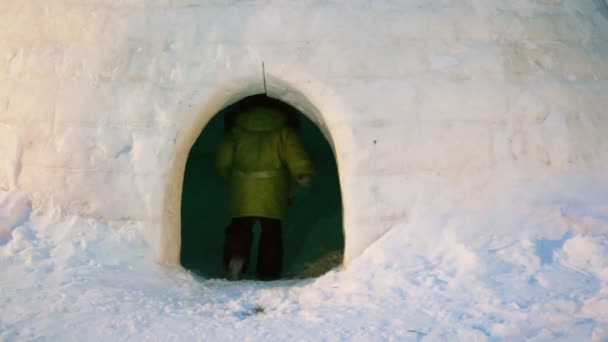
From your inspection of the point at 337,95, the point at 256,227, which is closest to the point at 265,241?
the point at 337,95

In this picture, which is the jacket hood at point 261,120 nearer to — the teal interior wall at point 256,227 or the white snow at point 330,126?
the white snow at point 330,126

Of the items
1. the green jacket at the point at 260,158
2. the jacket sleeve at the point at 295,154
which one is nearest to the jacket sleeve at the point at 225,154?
the green jacket at the point at 260,158

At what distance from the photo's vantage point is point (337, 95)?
3619 millimetres

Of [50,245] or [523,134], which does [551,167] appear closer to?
[523,134]

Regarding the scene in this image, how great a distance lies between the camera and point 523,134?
3.63 metres

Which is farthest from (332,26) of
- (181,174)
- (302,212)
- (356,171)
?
(302,212)

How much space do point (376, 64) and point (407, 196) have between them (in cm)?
73

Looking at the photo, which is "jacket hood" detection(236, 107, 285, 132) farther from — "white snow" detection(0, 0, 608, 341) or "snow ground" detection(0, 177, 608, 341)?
"snow ground" detection(0, 177, 608, 341)

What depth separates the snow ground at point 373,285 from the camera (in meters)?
2.85

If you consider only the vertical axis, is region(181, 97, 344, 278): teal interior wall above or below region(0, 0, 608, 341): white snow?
below

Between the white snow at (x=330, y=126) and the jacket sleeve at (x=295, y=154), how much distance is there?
0.45 metres

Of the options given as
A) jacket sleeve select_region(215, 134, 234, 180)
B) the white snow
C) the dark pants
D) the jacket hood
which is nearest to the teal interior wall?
the dark pants

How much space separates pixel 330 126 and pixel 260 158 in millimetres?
850

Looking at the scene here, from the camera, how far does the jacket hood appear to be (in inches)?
171
